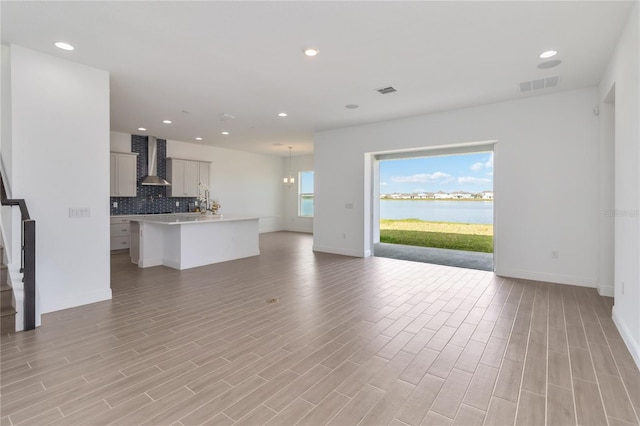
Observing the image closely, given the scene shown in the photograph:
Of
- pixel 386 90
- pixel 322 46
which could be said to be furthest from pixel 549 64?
pixel 322 46

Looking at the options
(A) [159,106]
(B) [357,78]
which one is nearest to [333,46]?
(B) [357,78]

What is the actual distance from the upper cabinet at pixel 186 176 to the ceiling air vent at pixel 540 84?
308 inches

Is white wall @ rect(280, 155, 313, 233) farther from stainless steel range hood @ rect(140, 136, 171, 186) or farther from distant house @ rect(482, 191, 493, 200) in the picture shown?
distant house @ rect(482, 191, 493, 200)

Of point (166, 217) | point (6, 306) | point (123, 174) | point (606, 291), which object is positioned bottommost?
point (606, 291)

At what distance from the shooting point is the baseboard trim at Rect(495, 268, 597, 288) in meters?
4.57

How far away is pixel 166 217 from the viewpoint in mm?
6828

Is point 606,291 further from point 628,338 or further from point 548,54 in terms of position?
point 548,54

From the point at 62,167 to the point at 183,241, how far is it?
7.85 feet

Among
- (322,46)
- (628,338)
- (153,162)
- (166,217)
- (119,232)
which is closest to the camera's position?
(628,338)

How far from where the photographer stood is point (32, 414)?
6.06 feet

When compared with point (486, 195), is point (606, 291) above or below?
below

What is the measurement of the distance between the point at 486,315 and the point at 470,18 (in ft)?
9.80

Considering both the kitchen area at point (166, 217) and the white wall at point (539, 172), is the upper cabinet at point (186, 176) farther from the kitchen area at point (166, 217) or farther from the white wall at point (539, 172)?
the white wall at point (539, 172)

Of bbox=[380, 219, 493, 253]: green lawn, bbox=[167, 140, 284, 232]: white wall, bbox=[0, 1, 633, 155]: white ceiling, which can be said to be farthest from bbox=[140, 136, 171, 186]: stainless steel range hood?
bbox=[380, 219, 493, 253]: green lawn
